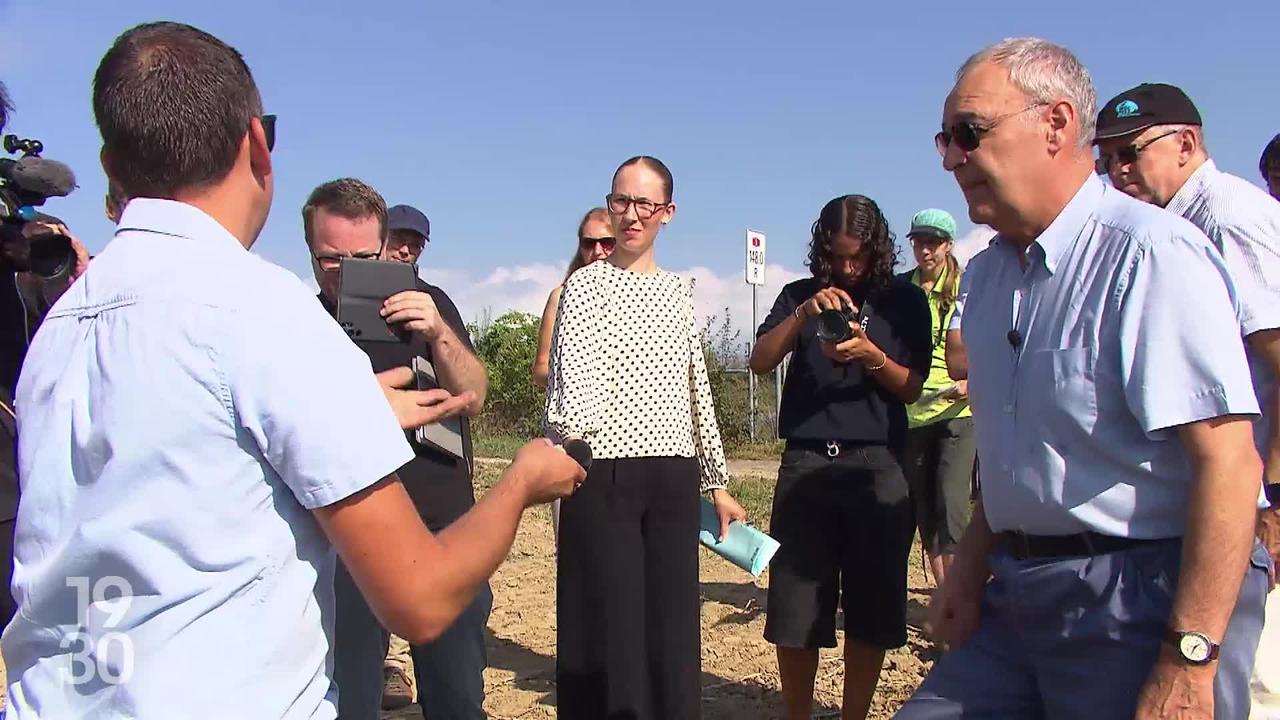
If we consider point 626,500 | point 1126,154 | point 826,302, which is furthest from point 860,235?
point 626,500

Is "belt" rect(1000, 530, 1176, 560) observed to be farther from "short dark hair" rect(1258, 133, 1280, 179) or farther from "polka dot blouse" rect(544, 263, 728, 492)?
"short dark hair" rect(1258, 133, 1280, 179)

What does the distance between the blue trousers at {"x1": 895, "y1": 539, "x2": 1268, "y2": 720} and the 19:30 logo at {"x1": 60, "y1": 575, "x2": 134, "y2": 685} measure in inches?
67.2

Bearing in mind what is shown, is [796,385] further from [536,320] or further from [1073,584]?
[536,320]

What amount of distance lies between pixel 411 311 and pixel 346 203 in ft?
2.09

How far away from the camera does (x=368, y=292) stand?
2867mm

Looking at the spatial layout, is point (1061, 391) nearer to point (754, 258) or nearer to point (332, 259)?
point (332, 259)

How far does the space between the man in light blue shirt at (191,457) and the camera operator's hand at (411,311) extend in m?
→ 1.30

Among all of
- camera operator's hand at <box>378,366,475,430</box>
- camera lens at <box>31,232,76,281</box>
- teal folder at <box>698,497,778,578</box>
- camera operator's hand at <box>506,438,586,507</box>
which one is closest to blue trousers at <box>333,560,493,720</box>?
teal folder at <box>698,497,778,578</box>

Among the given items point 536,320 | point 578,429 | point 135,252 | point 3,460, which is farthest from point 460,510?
point 536,320

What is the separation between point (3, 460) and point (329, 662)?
1.85 meters

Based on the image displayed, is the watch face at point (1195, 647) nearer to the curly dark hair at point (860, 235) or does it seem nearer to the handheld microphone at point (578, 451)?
the handheld microphone at point (578, 451)

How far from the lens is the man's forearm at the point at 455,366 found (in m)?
3.28

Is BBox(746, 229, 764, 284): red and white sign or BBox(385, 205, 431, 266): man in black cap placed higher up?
BBox(746, 229, 764, 284): red and white sign

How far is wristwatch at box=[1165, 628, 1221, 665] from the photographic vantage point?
1.96 metres
